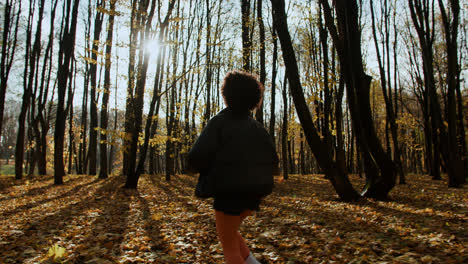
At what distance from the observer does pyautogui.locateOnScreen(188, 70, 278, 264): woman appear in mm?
1893

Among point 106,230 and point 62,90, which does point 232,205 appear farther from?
point 62,90

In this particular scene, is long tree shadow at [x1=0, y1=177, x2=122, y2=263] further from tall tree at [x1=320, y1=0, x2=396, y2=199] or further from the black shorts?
tall tree at [x1=320, y1=0, x2=396, y2=199]

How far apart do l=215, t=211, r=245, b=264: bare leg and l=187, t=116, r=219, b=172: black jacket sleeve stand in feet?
1.24

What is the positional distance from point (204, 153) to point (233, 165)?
222 millimetres

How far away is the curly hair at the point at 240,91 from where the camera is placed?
2.14 metres

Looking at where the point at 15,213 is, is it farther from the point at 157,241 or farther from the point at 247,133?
the point at 247,133

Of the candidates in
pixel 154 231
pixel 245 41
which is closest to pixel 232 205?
pixel 154 231

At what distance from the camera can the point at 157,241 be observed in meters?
4.27

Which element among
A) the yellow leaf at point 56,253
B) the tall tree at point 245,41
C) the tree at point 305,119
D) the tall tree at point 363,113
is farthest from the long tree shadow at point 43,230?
the tall tree at point 245,41

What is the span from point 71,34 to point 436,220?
45.7 ft

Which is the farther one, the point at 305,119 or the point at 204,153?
the point at 305,119

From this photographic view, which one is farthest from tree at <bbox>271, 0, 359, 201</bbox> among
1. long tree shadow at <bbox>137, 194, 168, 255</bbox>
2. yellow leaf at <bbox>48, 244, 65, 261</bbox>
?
yellow leaf at <bbox>48, 244, 65, 261</bbox>

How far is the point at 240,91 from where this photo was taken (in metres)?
2.15

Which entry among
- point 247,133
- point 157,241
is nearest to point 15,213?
point 157,241
